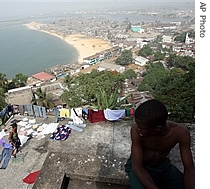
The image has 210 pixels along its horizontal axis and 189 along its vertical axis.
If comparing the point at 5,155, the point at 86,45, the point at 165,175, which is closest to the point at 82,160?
the point at 165,175

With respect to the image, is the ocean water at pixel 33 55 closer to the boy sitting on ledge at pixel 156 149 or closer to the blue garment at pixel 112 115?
the blue garment at pixel 112 115

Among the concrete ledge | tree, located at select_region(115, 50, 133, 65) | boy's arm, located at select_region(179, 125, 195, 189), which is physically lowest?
tree, located at select_region(115, 50, 133, 65)

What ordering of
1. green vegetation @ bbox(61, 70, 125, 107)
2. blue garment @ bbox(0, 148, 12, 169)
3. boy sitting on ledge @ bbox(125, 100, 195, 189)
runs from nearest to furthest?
boy sitting on ledge @ bbox(125, 100, 195, 189)
blue garment @ bbox(0, 148, 12, 169)
green vegetation @ bbox(61, 70, 125, 107)

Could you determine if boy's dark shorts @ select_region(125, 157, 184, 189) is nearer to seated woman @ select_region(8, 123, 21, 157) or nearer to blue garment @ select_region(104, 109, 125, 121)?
blue garment @ select_region(104, 109, 125, 121)

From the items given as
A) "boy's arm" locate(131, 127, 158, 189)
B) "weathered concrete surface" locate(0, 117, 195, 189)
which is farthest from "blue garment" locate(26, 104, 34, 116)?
"boy's arm" locate(131, 127, 158, 189)

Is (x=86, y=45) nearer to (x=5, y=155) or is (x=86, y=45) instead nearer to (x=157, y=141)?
(x=5, y=155)

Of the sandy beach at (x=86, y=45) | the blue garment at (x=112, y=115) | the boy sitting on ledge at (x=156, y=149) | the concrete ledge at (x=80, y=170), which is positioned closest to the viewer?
the boy sitting on ledge at (x=156, y=149)

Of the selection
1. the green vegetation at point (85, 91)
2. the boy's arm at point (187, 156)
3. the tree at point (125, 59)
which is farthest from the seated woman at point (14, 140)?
the tree at point (125, 59)
